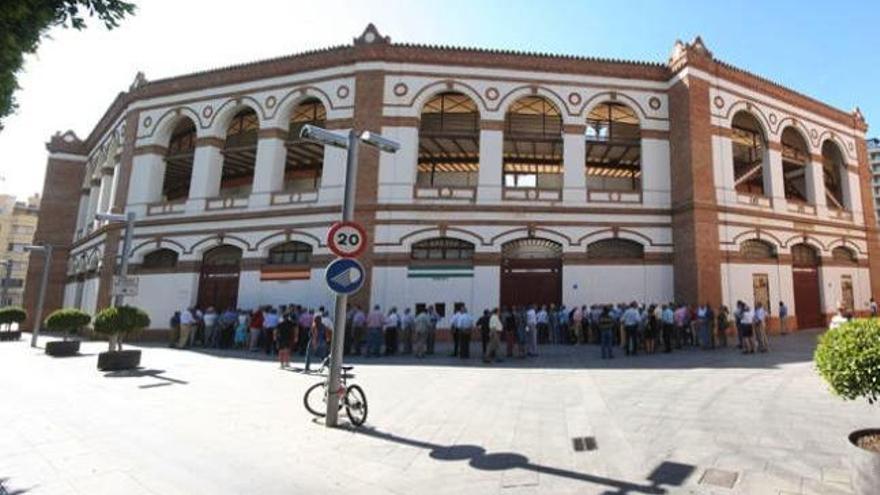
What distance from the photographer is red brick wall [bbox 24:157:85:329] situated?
27.9 meters

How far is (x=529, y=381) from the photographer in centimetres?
1012

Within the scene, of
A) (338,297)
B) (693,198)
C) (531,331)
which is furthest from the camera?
(693,198)

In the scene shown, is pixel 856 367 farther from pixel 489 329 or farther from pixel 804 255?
pixel 804 255

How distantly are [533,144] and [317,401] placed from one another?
613 inches

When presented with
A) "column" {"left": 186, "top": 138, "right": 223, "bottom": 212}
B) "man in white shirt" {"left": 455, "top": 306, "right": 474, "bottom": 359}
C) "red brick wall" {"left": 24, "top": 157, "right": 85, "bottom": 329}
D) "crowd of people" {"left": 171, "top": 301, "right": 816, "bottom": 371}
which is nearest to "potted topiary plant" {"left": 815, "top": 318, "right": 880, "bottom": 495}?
"crowd of people" {"left": 171, "top": 301, "right": 816, "bottom": 371}

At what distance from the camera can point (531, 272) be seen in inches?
712

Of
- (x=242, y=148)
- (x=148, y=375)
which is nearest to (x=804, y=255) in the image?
(x=148, y=375)

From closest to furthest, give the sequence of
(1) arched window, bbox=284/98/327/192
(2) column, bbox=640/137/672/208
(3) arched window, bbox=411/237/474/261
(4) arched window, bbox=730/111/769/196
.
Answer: (3) arched window, bbox=411/237/474/261
(2) column, bbox=640/137/672/208
(1) arched window, bbox=284/98/327/192
(4) arched window, bbox=730/111/769/196

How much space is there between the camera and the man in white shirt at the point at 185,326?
1769 centimetres

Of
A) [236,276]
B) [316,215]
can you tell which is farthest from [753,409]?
[236,276]

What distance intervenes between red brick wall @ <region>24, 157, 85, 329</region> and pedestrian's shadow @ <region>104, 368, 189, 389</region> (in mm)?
21692

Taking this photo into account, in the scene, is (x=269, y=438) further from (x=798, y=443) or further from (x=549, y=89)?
(x=549, y=89)

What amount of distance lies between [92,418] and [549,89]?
17.9 m

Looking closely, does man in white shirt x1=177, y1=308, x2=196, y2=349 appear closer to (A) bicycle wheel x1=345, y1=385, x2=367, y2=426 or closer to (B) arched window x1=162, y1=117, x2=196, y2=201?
(B) arched window x1=162, y1=117, x2=196, y2=201
